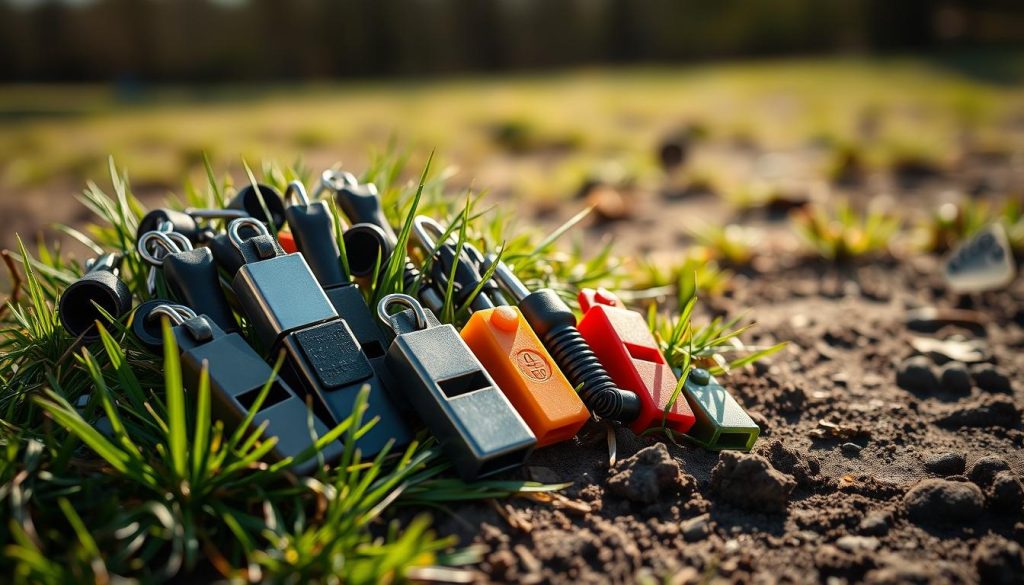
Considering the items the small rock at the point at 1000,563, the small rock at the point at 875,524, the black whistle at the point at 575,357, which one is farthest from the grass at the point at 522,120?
the small rock at the point at 1000,563

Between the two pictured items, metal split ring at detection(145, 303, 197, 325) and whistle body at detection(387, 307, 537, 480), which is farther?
metal split ring at detection(145, 303, 197, 325)

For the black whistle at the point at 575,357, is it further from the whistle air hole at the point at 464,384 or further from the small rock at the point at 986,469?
the small rock at the point at 986,469

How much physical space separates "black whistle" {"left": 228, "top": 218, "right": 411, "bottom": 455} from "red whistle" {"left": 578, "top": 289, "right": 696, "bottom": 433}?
58cm

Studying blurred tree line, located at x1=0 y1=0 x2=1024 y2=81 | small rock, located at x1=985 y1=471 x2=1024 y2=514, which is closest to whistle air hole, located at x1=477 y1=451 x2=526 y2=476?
small rock, located at x1=985 y1=471 x2=1024 y2=514

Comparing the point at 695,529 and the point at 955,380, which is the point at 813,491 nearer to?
the point at 695,529

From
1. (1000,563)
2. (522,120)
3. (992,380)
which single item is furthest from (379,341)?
(522,120)

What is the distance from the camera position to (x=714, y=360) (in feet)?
8.02

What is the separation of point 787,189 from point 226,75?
37.2ft

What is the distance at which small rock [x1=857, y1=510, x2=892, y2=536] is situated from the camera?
1.81m

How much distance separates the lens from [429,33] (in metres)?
14.0

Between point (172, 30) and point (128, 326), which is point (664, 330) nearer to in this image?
point (128, 326)

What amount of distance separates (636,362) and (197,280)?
1.08m

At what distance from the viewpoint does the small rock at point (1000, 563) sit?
1662mm

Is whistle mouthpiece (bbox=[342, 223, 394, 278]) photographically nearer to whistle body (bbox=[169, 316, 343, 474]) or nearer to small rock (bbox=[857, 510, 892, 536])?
whistle body (bbox=[169, 316, 343, 474])
